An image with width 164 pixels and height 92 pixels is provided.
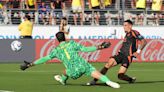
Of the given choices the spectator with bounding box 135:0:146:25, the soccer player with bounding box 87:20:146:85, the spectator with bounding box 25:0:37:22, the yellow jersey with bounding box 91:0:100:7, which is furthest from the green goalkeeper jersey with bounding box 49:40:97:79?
the spectator with bounding box 135:0:146:25

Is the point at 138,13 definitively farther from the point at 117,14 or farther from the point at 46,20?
the point at 46,20

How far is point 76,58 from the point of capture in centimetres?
1491

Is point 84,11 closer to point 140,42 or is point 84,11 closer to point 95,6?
point 95,6

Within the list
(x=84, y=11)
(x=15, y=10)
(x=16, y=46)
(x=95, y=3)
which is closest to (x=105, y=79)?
(x=16, y=46)

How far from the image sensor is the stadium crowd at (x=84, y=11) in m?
35.3

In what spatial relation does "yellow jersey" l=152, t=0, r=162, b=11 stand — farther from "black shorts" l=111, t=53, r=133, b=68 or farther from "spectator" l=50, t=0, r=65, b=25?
"black shorts" l=111, t=53, r=133, b=68

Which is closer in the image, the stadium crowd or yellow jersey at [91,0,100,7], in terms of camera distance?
the stadium crowd

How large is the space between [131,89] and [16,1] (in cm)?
2159

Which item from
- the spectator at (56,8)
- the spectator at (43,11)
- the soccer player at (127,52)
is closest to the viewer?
the soccer player at (127,52)

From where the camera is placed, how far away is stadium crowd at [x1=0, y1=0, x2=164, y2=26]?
35344mm

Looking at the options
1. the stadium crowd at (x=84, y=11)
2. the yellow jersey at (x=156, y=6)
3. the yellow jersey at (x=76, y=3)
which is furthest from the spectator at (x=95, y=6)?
the yellow jersey at (x=156, y=6)

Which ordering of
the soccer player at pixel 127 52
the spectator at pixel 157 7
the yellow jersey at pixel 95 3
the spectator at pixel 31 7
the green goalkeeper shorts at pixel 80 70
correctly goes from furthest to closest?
the spectator at pixel 157 7
the yellow jersey at pixel 95 3
the spectator at pixel 31 7
the soccer player at pixel 127 52
the green goalkeeper shorts at pixel 80 70

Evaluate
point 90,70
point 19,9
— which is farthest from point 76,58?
point 19,9

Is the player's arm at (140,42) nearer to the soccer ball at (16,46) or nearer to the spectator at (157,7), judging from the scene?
the soccer ball at (16,46)
